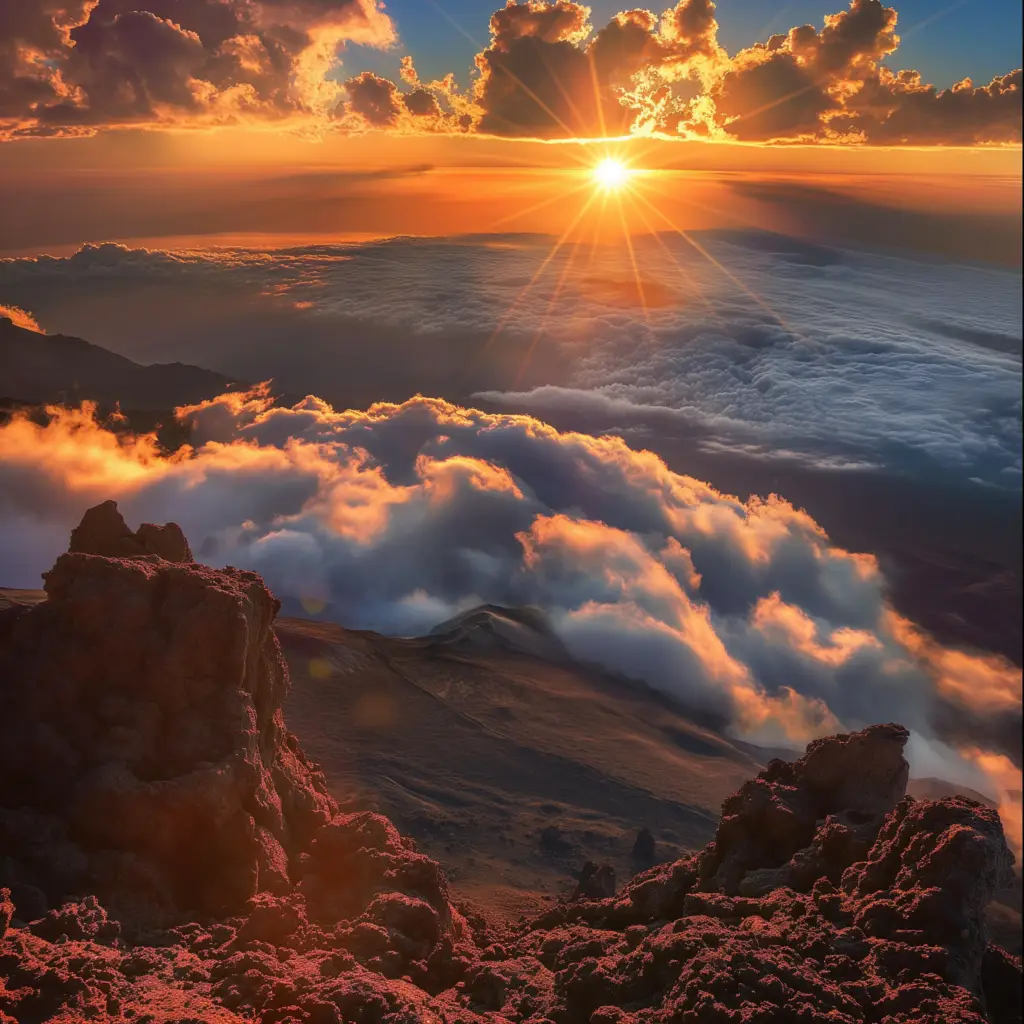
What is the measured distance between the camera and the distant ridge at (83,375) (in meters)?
10.1

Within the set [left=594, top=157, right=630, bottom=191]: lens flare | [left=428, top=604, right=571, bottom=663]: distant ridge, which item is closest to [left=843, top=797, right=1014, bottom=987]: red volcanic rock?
[left=428, top=604, right=571, bottom=663]: distant ridge

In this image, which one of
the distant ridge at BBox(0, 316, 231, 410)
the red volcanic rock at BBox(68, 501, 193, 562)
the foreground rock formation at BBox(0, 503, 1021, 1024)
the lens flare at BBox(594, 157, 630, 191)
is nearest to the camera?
the foreground rock formation at BBox(0, 503, 1021, 1024)

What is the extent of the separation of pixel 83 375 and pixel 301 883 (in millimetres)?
6173

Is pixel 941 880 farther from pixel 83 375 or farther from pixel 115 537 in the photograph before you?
pixel 83 375

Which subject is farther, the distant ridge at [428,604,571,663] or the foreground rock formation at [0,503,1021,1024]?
the distant ridge at [428,604,571,663]

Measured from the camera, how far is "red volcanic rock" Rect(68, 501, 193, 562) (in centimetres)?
913

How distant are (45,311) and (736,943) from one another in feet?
30.0

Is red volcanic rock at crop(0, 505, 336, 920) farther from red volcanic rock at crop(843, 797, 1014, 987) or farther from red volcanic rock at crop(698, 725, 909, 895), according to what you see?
red volcanic rock at crop(843, 797, 1014, 987)

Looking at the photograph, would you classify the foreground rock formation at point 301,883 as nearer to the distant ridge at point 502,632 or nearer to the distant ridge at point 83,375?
the distant ridge at point 83,375

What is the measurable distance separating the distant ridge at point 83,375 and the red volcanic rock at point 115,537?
188 centimetres

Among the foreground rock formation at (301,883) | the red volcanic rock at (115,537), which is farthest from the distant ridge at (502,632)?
the foreground rock formation at (301,883)

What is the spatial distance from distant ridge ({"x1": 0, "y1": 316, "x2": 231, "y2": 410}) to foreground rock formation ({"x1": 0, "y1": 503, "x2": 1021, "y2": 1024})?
2.00 meters

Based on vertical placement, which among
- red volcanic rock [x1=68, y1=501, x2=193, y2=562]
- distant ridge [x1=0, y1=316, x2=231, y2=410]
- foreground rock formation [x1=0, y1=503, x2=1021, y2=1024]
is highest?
distant ridge [x1=0, y1=316, x2=231, y2=410]

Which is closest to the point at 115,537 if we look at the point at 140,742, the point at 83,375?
the point at 140,742
